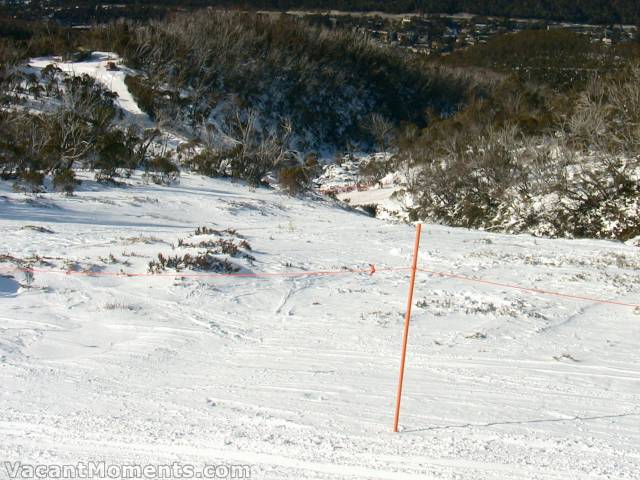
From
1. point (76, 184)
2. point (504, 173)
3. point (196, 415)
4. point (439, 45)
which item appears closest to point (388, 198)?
point (504, 173)

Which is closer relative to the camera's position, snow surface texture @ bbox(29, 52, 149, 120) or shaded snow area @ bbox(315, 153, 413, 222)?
shaded snow area @ bbox(315, 153, 413, 222)

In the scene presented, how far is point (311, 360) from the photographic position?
730 cm

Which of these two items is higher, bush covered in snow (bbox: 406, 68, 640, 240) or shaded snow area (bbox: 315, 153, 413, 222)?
bush covered in snow (bbox: 406, 68, 640, 240)

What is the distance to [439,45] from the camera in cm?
8619

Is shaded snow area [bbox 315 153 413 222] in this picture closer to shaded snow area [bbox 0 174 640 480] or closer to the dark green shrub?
the dark green shrub

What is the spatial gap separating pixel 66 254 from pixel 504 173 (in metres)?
17.1

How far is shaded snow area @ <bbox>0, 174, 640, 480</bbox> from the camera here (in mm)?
4953

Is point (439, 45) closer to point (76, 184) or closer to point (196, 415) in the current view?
point (76, 184)

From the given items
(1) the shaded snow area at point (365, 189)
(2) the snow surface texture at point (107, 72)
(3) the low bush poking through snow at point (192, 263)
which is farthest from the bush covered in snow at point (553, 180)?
(2) the snow surface texture at point (107, 72)

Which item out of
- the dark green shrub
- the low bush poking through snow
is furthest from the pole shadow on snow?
the dark green shrub

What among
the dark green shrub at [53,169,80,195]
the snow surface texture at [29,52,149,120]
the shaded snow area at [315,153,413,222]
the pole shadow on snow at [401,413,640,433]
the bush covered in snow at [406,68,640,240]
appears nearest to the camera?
the pole shadow on snow at [401,413,640,433]

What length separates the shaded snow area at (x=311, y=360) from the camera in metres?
4.95

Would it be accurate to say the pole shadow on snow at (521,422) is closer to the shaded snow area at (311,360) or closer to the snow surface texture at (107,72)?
the shaded snow area at (311,360)

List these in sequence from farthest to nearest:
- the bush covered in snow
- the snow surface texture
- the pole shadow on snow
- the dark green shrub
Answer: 1. the snow surface texture
2. the bush covered in snow
3. the dark green shrub
4. the pole shadow on snow
